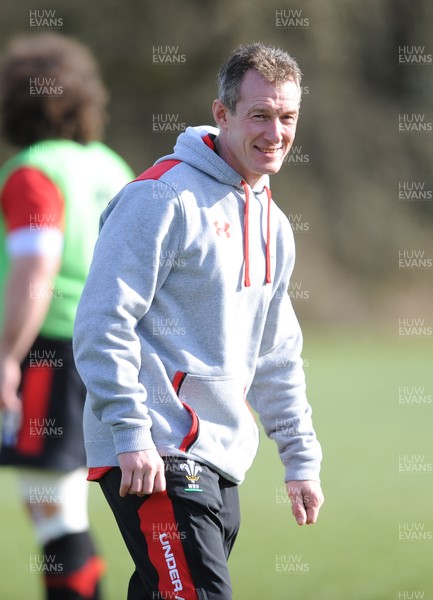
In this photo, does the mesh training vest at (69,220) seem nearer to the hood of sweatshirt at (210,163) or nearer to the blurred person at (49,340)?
the blurred person at (49,340)

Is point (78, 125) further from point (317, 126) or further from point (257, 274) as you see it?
point (317, 126)

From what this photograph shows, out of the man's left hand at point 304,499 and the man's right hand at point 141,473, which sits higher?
the man's right hand at point 141,473

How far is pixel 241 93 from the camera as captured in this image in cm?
333

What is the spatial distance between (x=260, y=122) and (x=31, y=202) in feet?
4.12

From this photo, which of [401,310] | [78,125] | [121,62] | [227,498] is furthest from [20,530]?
[121,62]

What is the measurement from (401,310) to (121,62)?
342 inches

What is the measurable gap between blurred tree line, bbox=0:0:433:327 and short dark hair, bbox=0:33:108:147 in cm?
2080

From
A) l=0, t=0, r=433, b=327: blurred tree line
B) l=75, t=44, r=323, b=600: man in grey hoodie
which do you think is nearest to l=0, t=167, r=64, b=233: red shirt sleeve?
l=75, t=44, r=323, b=600: man in grey hoodie

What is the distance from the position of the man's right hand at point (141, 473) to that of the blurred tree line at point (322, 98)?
889 inches

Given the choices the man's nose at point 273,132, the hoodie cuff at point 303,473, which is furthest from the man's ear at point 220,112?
the hoodie cuff at point 303,473

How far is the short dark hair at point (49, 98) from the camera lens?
4637 mm

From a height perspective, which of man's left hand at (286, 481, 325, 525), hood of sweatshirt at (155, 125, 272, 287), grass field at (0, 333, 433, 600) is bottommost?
grass field at (0, 333, 433, 600)

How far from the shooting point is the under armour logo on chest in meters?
3.28

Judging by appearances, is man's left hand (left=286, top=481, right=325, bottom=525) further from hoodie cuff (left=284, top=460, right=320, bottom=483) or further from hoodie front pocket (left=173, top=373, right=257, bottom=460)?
hoodie front pocket (left=173, top=373, right=257, bottom=460)
